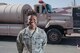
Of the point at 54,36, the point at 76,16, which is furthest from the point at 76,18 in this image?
the point at 54,36

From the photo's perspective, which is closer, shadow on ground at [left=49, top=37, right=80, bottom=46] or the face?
the face

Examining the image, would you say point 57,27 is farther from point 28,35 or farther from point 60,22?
point 28,35

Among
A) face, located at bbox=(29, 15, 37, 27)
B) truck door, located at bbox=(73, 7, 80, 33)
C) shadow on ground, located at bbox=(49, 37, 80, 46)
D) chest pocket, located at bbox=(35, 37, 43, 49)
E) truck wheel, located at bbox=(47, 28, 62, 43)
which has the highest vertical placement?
face, located at bbox=(29, 15, 37, 27)

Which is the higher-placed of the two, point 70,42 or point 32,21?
point 32,21

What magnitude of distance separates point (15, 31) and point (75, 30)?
3495 millimetres

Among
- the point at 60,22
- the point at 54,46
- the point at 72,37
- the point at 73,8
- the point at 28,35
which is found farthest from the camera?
the point at 72,37

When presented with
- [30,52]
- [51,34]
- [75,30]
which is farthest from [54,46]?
[30,52]

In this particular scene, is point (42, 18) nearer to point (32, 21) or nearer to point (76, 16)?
point (76, 16)

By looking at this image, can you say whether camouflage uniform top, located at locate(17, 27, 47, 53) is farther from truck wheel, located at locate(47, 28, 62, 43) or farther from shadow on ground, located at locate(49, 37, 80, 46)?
shadow on ground, located at locate(49, 37, 80, 46)

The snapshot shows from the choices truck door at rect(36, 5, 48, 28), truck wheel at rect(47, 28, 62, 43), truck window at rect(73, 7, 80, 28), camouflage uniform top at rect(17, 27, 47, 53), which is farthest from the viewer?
truck window at rect(73, 7, 80, 28)

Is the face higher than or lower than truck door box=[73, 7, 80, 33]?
higher

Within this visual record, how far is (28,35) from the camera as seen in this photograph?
136 inches

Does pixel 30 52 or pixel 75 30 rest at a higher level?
pixel 30 52

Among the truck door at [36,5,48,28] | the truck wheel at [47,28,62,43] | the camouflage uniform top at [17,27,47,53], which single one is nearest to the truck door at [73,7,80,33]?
the truck wheel at [47,28,62,43]
